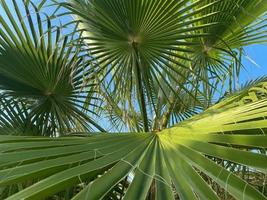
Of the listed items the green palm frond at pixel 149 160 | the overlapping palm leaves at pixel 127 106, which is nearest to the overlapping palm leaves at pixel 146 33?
the overlapping palm leaves at pixel 127 106

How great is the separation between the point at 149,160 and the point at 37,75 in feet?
4.56

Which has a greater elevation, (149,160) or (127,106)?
(127,106)

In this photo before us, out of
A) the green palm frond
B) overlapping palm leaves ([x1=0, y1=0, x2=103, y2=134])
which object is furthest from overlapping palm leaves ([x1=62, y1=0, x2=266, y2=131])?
the green palm frond

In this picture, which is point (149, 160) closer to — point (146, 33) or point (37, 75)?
point (146, 33)

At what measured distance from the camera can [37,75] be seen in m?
2.50

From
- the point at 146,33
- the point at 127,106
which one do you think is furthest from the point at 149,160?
the point at 127,106

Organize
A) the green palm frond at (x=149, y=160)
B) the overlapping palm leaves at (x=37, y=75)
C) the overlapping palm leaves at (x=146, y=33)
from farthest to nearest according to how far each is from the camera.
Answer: the overlapping palm leaves at (x=37, y=75) < the overlapping palm leaves at (x=146, y=33) < the green palm frond at (x=149, y=160)

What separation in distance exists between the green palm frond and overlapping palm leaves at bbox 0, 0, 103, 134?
3.42ft

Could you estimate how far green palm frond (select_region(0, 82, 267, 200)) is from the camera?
1.02m

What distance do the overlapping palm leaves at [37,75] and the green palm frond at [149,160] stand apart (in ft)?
3.42

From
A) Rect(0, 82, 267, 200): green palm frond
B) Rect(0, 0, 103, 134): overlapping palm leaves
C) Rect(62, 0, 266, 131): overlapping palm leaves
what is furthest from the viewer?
Rect(0, 0, 103, 134): overlapping palm leaves

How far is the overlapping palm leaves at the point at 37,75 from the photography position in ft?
8.11

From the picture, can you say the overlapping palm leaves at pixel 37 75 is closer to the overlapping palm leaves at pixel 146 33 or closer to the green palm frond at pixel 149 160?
the overlapping palm leaves at pixel 146 33

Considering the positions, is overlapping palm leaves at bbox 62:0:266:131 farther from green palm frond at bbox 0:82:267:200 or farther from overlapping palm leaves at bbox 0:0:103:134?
green palm frond at bbox 0:82:267:200
